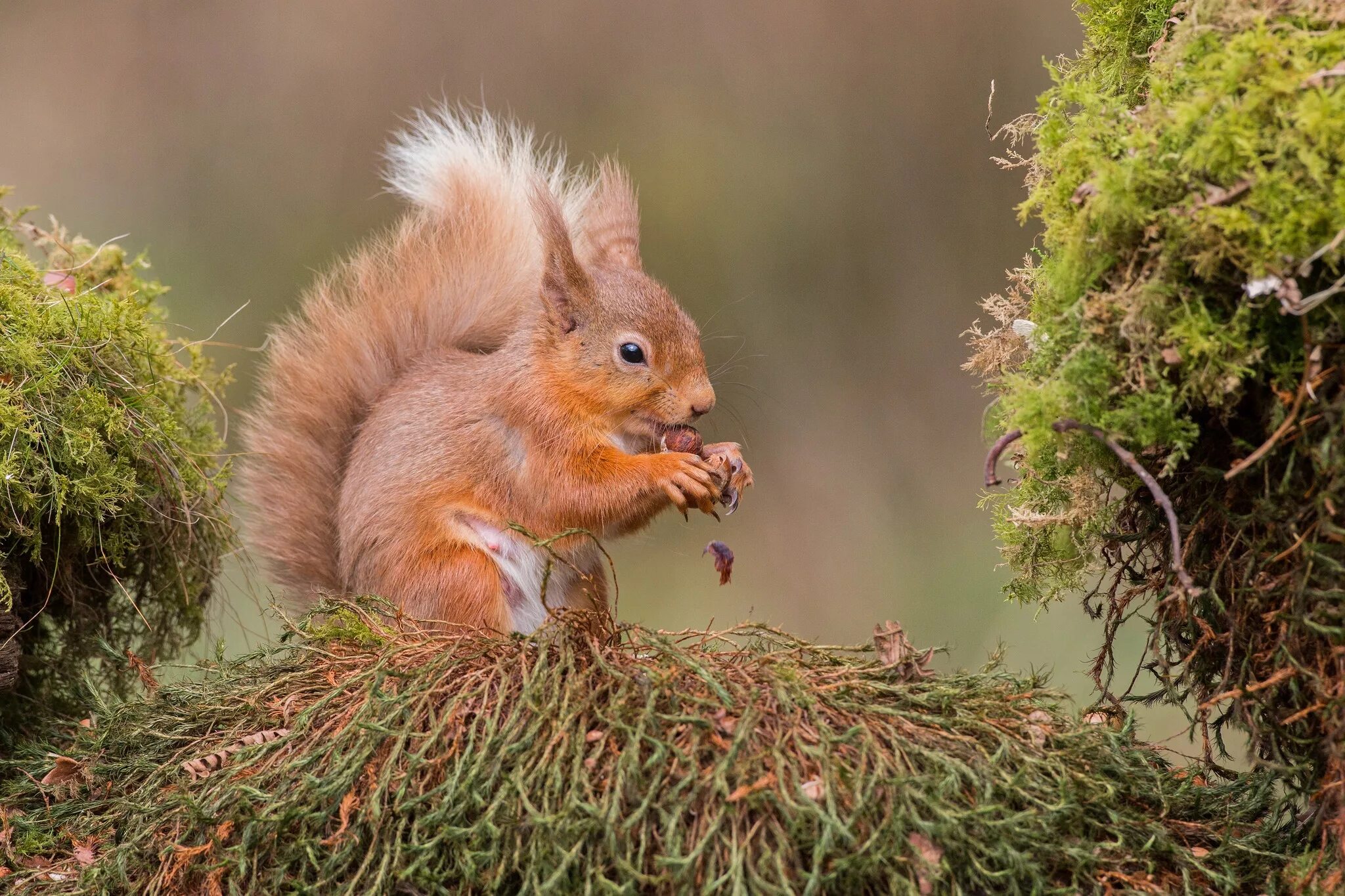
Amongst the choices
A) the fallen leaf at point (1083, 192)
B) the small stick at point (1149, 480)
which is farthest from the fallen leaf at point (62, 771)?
the fallen leaf at point (1083, 192)

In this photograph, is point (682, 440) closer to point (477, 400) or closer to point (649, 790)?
point (477, 400)

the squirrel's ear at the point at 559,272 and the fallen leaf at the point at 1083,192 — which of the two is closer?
the fallen leaf at the point at 1083,192

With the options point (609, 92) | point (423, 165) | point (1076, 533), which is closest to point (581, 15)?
point (609, 92)

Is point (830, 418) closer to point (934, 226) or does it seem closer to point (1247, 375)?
point (934, 226)

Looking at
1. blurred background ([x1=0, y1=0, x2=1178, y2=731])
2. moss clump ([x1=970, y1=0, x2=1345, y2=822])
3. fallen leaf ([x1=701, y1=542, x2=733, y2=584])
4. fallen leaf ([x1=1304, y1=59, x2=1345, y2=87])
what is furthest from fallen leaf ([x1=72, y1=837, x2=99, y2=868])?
blurred background ([x1=0, y1=0, x2=1178, y2=731])

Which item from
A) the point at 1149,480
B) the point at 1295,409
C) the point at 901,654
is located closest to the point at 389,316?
the point at 901,654

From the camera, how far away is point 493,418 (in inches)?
89.3

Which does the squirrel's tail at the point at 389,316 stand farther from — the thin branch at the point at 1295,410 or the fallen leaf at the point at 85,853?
the thin branch at the point at 1295,410

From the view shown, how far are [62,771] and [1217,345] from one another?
171 cm

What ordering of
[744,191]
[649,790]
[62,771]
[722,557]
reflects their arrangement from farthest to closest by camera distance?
[744,191] → [722,557] → [62,771] → [649,790]

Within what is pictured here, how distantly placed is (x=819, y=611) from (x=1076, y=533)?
245 centimetres

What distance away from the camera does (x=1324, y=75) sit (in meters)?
1.21

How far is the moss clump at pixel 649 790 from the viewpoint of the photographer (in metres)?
1.27

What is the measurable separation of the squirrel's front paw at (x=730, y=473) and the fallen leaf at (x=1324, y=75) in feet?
3.68
